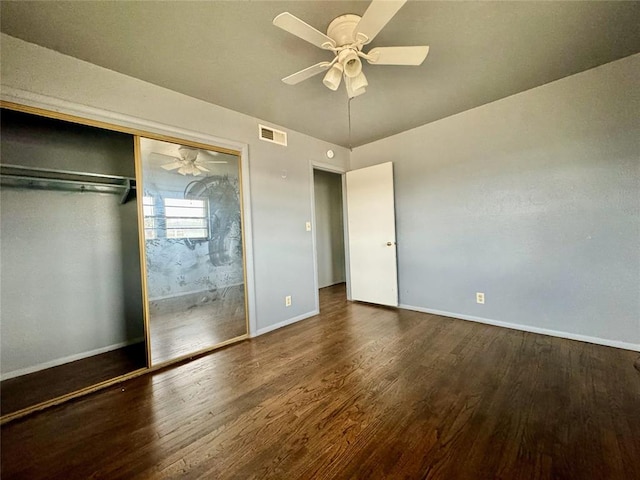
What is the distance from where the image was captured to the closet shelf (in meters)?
2.12

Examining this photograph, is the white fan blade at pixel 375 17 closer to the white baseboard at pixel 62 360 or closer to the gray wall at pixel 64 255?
the gray wall at pixel 64 255

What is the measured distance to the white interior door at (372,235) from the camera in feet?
11.8

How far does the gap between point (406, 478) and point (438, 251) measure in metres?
2.61

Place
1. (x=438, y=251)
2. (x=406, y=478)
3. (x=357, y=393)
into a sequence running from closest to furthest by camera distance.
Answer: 1. (x=406, y=478)
2. (x=357, y=393)
3. (x=438, y=251)

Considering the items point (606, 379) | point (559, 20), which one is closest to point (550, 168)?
point (559, 20)

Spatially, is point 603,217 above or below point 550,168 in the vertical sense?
below

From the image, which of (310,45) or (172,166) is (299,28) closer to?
(310,45)

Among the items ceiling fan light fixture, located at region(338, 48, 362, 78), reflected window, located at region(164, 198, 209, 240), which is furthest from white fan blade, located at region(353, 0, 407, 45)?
reflected window, located at region(164, 198, 209, 240)

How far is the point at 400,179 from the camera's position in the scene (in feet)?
11.8

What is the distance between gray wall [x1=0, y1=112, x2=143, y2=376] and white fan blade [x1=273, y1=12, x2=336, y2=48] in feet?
7.10

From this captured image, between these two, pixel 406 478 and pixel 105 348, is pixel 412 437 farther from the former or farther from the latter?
pixel 105 348

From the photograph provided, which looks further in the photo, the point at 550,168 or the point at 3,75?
the point at 550,168

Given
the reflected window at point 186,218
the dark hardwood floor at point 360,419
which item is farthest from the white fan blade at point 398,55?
the dark hardwood floor at point 360,419

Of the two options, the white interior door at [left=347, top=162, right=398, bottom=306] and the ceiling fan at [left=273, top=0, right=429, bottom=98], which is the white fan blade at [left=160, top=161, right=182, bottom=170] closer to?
the ceiling fan at [left=273, top=0, right=429, bottom=98]
